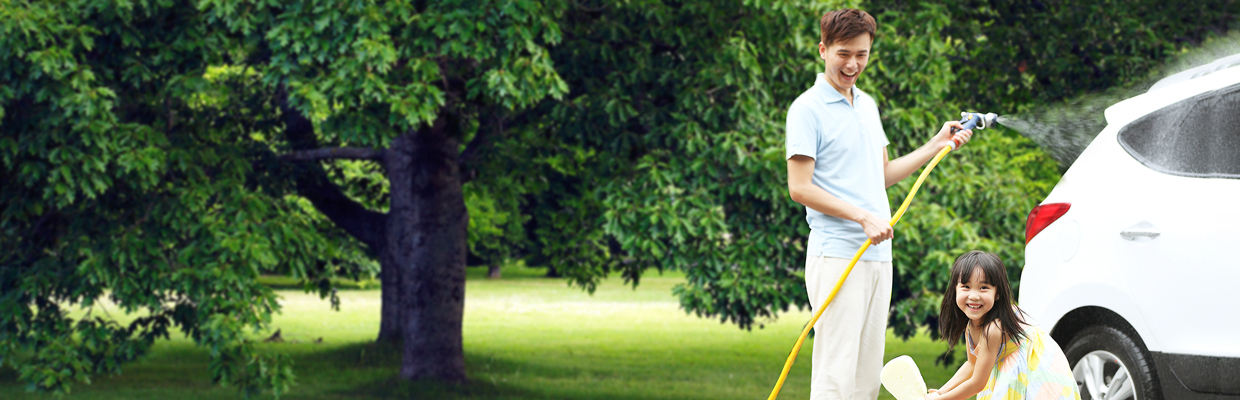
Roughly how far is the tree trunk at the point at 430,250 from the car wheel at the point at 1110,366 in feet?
28.6

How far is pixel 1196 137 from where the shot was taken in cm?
397

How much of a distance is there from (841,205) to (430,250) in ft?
30.6

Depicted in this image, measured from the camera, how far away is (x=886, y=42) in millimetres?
8922

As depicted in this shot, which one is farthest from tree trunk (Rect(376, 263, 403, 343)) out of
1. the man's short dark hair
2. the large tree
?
the man's short dark hair

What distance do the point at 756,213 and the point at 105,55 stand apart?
5012mm

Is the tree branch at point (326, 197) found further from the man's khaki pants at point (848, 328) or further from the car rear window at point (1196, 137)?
the car rear window at point (1196, 137)

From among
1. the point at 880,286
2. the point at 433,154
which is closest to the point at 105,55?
the point at 433,154

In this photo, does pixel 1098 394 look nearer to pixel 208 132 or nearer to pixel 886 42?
pixel 886 42

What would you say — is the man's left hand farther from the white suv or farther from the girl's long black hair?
the white suv

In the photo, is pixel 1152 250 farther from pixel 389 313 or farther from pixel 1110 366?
pixel 389 313

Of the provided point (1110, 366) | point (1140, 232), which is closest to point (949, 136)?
point (1140, 232)

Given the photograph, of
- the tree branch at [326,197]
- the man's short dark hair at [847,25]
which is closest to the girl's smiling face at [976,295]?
the man's short dark hair at [847,25]

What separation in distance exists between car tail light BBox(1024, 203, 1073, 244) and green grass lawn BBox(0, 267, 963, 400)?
8.46m

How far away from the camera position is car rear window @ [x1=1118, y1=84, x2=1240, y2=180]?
3.86 metres
